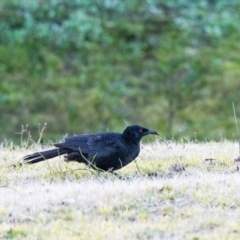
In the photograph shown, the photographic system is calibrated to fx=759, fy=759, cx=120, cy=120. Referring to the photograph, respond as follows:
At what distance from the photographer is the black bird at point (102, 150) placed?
9.23 m

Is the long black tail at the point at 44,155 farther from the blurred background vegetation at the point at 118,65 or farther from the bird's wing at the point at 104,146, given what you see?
the blurred background vegetation at the point at 118,65

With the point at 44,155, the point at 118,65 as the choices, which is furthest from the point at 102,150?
the point at 118,65

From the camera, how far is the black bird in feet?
30.3

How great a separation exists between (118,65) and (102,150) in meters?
15.0

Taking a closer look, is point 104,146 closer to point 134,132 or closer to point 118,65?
point 134,132

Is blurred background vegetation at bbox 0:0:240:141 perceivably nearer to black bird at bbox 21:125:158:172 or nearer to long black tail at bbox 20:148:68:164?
long black tail at bbox 20:148:68:164

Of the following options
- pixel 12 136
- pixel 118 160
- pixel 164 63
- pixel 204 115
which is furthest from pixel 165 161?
pixel 164 63

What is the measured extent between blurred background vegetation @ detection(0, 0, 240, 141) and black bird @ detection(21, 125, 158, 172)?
33.2 ft

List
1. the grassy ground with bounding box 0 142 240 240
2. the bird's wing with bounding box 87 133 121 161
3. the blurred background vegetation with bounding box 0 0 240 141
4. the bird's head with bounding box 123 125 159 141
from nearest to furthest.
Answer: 1. the grassy ground with bounding box 0 142 240 240
2. the bird's wing with bounding box 87 133 121 161
3. the bird's head with bounding box 123 125 159 141
4. the blurred background vegetation with bounding box 0 0 240 141

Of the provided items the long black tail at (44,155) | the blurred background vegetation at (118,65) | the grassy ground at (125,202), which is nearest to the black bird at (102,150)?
the long black tail at (44,155)

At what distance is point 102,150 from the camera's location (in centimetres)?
927

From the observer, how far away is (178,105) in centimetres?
2188

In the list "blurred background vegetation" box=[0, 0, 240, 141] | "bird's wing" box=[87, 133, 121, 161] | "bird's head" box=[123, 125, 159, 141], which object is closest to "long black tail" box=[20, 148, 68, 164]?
"bird's wing" box=[87, 133, 121, 161]

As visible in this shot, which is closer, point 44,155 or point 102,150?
point 102,150
